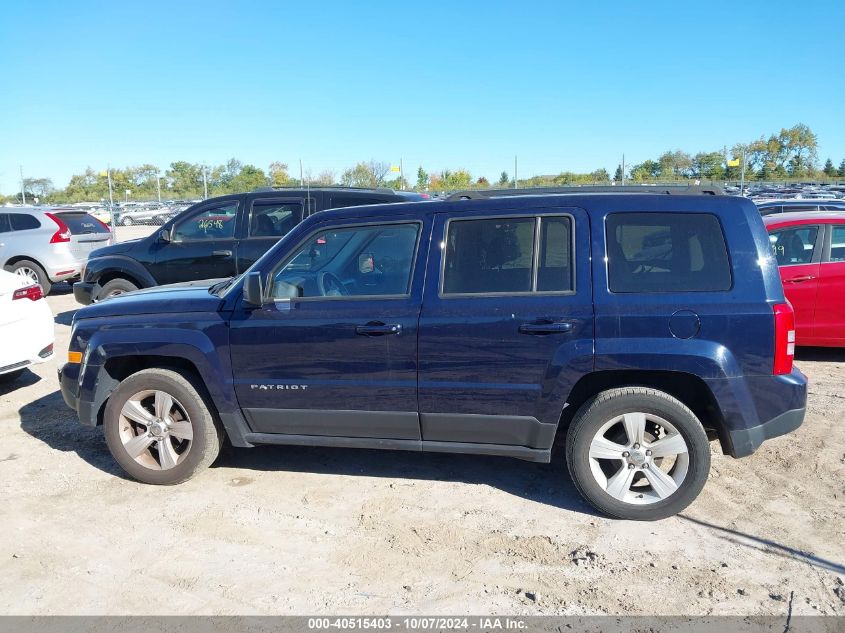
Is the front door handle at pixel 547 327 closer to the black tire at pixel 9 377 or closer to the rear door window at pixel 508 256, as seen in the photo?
the rear door window at pixel 508 256

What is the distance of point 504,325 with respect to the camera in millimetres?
3893

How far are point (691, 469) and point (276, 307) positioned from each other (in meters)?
2.57

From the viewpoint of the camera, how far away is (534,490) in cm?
443

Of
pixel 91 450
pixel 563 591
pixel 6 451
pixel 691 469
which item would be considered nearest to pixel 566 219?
pixel 691 469

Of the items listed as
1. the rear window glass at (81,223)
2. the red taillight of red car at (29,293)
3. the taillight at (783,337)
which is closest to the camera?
the taillight at (783,337)

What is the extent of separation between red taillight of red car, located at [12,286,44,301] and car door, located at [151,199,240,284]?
88.7 inches

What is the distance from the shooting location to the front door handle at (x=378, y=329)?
404cm

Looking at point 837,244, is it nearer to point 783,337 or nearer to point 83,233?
point 783,337

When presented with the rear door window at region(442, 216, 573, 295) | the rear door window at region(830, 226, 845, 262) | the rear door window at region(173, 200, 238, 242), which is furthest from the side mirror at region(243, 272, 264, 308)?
the rear door window at region(830, 226, 845, 262)

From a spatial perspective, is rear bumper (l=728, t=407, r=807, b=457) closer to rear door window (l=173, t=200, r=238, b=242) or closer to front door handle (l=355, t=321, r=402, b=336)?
front door handle (l=355, t=321, r=402, b=336)

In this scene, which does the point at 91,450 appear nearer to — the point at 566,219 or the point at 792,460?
the point at 566,219

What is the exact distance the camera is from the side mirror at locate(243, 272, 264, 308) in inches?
163

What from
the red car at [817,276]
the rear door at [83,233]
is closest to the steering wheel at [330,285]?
the red car at [817,276]

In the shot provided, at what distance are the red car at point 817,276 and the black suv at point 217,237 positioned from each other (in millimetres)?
4342
